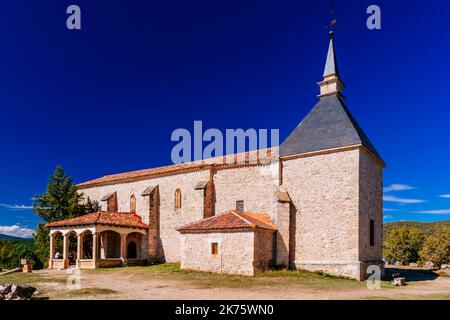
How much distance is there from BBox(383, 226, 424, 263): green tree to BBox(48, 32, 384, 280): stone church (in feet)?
74.4

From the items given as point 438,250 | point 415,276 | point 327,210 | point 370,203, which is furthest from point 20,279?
point 438,250

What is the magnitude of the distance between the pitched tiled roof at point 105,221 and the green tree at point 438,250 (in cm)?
2872

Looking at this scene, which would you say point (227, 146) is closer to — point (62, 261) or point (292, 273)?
point (292, 273)

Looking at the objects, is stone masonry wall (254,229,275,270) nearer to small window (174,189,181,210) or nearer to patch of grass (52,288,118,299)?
patch of grass (52,288,118,299)

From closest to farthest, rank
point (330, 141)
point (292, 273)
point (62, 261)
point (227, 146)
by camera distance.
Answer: point (292, 273) < point (330, 141) < point (62, 261) < point (227, 146)

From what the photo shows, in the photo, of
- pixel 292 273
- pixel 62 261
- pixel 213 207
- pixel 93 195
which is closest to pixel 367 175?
pixel 292 273

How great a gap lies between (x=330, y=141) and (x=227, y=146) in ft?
31.5

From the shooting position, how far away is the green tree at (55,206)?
32969mm

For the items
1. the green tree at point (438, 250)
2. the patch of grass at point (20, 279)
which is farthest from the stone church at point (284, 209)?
the green tree at point (438, 250)

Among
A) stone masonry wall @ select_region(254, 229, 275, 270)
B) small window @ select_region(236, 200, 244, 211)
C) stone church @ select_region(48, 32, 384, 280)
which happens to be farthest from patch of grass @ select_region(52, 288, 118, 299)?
small window @ select_region(236, 200, 244, 211)

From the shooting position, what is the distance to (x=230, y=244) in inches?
824

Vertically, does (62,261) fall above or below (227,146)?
below

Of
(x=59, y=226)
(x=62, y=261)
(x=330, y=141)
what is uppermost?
(x=330, y=141)

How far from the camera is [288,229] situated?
22.3m
